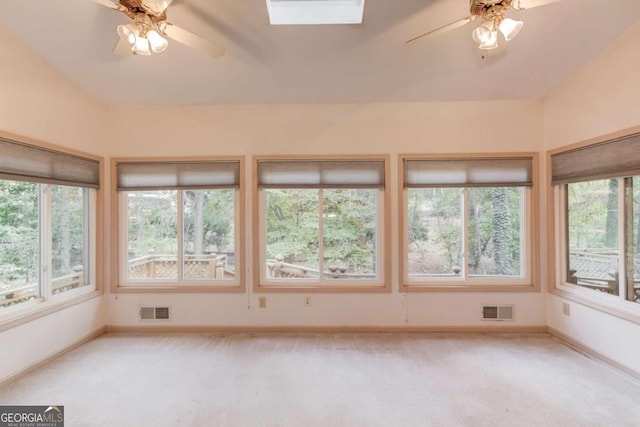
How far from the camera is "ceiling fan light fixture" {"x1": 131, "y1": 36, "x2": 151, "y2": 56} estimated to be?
1905 mm

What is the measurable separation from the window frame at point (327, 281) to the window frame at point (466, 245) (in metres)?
0.16

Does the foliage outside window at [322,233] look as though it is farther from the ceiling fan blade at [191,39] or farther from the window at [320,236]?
the ceiling fan blade at [191,39]

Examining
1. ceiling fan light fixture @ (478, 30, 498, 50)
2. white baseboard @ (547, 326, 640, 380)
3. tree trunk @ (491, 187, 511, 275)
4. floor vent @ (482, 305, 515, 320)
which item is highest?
ceiling fan light fixture @ (478, 30, 498, 50)

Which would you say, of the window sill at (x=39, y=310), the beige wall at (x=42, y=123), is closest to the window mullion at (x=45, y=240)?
the window sill at (x=39, y=310)

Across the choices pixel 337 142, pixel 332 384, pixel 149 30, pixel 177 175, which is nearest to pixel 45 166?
pixel 177 175

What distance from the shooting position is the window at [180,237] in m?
3.55

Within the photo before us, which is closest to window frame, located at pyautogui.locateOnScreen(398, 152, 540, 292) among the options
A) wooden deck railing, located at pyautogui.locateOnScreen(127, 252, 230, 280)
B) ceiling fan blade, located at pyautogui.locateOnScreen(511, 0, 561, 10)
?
ceiling fan blade, located at pyautogui.locateOnScreen(511, 0, 561, 10)

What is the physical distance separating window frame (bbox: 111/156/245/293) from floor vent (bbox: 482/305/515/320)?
283 cm

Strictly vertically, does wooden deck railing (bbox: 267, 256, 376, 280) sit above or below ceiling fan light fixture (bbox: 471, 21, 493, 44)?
below

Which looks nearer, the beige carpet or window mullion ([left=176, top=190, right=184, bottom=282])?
the beige carpet

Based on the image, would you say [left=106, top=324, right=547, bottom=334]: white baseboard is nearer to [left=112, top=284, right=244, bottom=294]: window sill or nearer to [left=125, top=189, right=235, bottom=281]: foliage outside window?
[left=112, top=284, right=244, bottom=294]: window sill

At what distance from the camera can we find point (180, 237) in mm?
3555

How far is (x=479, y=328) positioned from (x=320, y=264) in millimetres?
1952

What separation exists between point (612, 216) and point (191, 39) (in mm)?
3849
